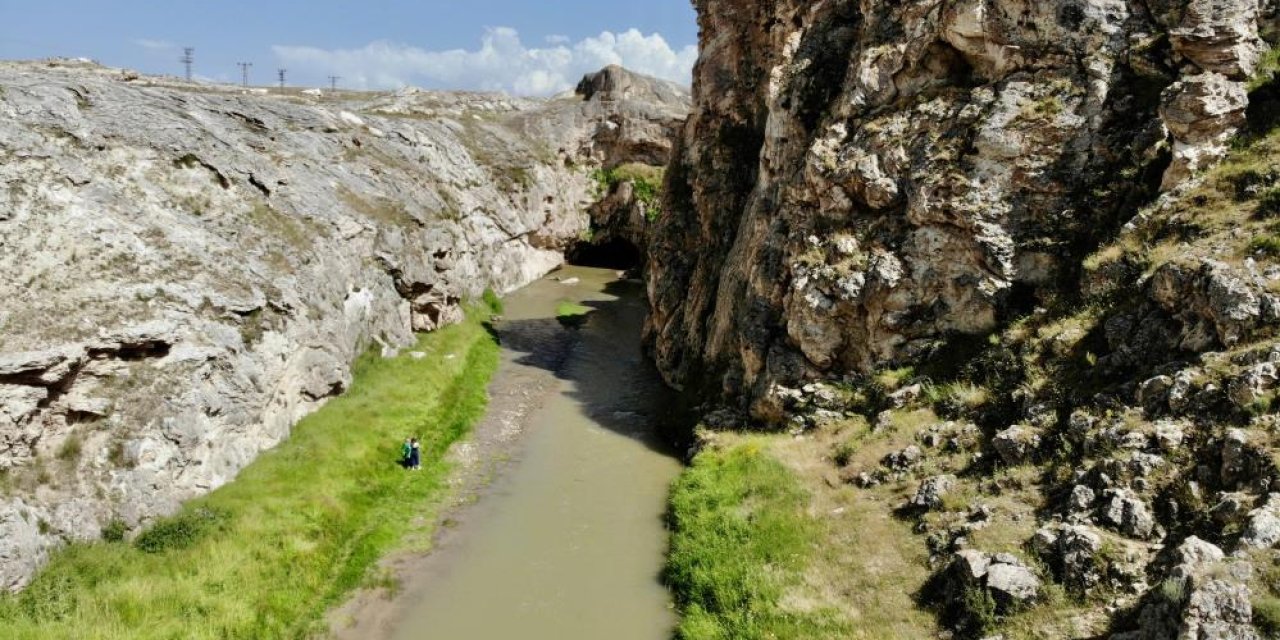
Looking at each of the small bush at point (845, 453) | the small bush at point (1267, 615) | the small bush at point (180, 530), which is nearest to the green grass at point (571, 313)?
the small bush at point (845, 453)

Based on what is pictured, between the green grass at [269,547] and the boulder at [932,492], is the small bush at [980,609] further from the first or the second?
the green grass at [269,547]

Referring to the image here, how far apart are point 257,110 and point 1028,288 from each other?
4707 cm

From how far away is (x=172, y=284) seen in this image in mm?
30688

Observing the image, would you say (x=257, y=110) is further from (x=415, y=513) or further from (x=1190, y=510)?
(x=1190, y=510)

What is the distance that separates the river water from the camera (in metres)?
23.1

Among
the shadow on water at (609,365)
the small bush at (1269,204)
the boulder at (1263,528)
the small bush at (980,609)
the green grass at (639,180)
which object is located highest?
the green grass at (639,180)

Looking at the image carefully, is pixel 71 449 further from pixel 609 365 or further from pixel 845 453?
pixel 609 365

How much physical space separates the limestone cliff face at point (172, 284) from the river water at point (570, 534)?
1039cm

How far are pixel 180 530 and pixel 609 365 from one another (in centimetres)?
3098

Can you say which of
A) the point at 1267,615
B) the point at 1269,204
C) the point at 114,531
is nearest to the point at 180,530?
the point at 114,531

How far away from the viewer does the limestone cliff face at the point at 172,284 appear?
2423 cm

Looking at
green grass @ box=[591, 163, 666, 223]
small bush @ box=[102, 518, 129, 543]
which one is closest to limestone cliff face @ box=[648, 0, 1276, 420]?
small bush @ box=[102, 518, 129, 543]

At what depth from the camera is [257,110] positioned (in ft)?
159

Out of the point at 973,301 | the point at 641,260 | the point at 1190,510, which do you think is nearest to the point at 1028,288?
the point at 973,301
